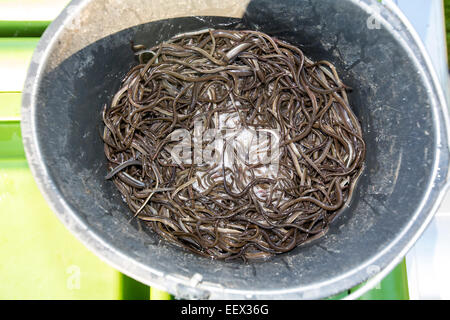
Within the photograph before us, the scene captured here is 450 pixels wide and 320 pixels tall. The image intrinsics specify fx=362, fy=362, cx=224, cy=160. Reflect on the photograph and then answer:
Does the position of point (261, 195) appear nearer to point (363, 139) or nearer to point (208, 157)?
point (208, 157)

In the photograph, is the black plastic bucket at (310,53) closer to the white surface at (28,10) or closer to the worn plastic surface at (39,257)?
the worn plastic surface at (39,257)

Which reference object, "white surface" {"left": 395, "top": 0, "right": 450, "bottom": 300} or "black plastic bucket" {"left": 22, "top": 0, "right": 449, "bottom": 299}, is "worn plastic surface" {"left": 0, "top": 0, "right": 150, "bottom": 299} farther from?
"white surface" {"left": 395, "top": 0, "right": 450, "bottom": 300}

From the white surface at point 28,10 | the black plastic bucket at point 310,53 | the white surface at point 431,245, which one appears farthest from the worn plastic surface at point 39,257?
the white surface at point 431,245

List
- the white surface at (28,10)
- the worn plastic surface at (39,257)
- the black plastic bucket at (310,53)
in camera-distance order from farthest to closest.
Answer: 1. the white surface at (28,10)
2. the worn plastic surface at (39,257)
3. the black plastic bucket at (310,53)

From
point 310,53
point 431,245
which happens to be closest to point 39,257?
point 310,53

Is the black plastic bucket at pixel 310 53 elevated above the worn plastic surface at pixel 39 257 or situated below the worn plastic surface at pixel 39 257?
above

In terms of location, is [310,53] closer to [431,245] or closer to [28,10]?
[431,245]

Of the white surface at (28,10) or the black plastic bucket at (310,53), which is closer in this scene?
the black plastic bucket at (310,53)
